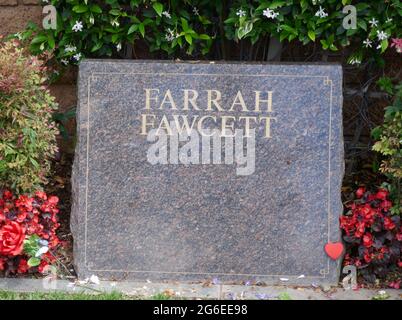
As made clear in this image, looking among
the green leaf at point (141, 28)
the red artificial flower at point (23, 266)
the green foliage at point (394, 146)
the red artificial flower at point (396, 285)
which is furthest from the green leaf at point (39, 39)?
the red artificial flower at point (396, 285)

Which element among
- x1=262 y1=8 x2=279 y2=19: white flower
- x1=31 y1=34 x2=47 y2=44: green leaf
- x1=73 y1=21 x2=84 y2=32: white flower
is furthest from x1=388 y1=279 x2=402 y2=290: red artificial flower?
x1=31 y1=34 x2=47 y2=44: green leaf

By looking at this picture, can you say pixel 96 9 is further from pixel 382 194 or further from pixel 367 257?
pixel 367 257

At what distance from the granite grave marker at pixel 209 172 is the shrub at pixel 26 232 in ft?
0.59

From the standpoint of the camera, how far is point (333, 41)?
405 cm

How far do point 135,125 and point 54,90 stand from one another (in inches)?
53.3

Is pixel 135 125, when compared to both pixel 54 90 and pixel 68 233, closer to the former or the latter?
pixel 68 233

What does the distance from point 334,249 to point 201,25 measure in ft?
5.22

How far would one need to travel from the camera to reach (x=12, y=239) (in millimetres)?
3500

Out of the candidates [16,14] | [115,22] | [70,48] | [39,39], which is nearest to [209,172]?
[115,22]

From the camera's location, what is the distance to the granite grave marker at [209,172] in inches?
142

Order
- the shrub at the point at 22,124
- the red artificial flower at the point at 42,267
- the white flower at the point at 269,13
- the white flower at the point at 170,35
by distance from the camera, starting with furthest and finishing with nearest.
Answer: the white flower at the point at 170,35, the white flower at the point at 269,13, the red artificial flower at the point at 42,267, the shrub at the point at 22,124

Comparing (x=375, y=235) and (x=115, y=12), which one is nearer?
Answer: (x=375, y=235)

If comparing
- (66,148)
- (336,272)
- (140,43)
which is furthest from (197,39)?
(336,272)

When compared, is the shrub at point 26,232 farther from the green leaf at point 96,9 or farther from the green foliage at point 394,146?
the green foliage at point 394,146
